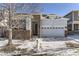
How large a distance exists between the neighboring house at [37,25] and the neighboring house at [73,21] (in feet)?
0.49

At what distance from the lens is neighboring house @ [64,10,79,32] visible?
799cm

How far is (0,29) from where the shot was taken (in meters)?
8.16

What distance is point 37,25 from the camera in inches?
323

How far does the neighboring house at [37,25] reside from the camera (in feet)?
26.6

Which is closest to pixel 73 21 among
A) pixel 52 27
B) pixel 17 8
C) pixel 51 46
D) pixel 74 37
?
pixel 74 37

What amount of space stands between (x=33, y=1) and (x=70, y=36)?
1.52 meters

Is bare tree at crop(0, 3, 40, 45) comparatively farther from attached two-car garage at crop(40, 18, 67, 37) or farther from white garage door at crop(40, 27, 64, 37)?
white garage door at crop(40, 27, 64, 37)

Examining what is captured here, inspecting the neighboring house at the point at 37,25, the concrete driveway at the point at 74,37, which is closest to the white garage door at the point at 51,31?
the neighboring house at the point at 37,25

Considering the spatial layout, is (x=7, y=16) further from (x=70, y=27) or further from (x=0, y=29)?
(x=70, y=27)

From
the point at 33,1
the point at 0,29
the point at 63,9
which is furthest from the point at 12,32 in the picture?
the point at 63,9

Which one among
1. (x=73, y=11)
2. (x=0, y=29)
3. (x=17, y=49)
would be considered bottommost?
(x=17, y=49)

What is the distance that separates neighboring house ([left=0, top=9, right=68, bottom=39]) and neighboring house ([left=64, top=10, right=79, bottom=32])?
15 centimetres

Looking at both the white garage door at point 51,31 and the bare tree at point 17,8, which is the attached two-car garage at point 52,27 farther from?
the bare tree at point 17,8

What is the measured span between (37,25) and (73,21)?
107 centimetres
